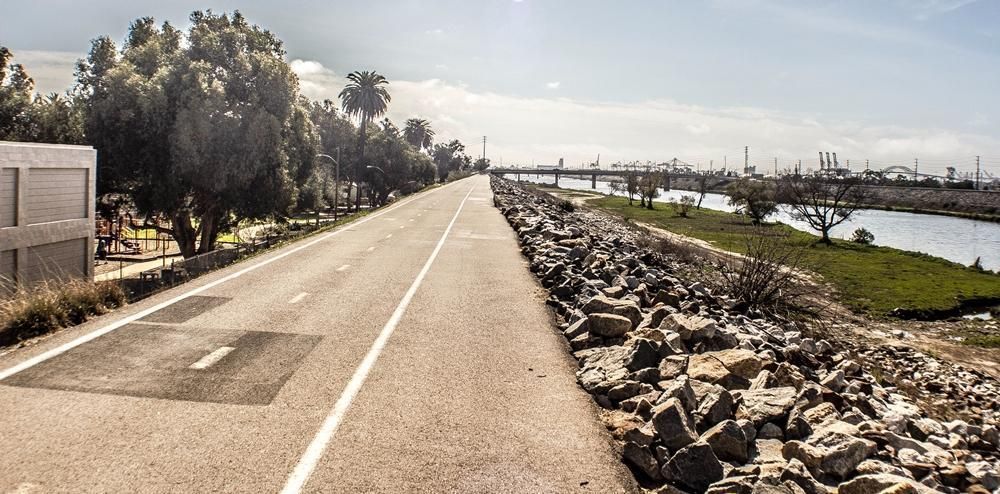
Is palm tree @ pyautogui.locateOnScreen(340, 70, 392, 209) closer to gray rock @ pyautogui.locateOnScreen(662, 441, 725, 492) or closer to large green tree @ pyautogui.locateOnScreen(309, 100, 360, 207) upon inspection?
large green tree @ pyautogui.locateOnScreen(309, 100, 360, 207)

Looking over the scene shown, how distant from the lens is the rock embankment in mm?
5820

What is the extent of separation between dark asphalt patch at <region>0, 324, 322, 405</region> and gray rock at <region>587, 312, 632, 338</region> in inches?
184

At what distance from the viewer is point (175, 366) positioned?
855 centimetres

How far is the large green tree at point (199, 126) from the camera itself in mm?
27953

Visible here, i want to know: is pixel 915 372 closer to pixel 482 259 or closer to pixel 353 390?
pixel 482 259

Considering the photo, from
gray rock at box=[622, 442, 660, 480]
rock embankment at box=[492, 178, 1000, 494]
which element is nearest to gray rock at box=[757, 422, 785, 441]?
rock embankment at box=[492, 178, 1000, 494]

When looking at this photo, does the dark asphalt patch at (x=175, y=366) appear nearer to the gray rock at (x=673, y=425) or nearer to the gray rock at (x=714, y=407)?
the gray rock at (x=673, y=425)

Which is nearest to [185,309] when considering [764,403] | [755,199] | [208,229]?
[764,403]

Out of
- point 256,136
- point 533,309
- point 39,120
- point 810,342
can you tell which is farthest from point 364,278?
point 39,120

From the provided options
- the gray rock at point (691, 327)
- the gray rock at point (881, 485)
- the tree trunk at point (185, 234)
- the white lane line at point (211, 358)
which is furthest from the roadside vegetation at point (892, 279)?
the tree trunk at point (185, 234)

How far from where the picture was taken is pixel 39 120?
3516cm

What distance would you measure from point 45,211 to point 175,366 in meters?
12.8

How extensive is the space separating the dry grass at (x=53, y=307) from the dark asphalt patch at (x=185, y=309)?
894 mm

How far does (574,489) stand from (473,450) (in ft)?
3.81
